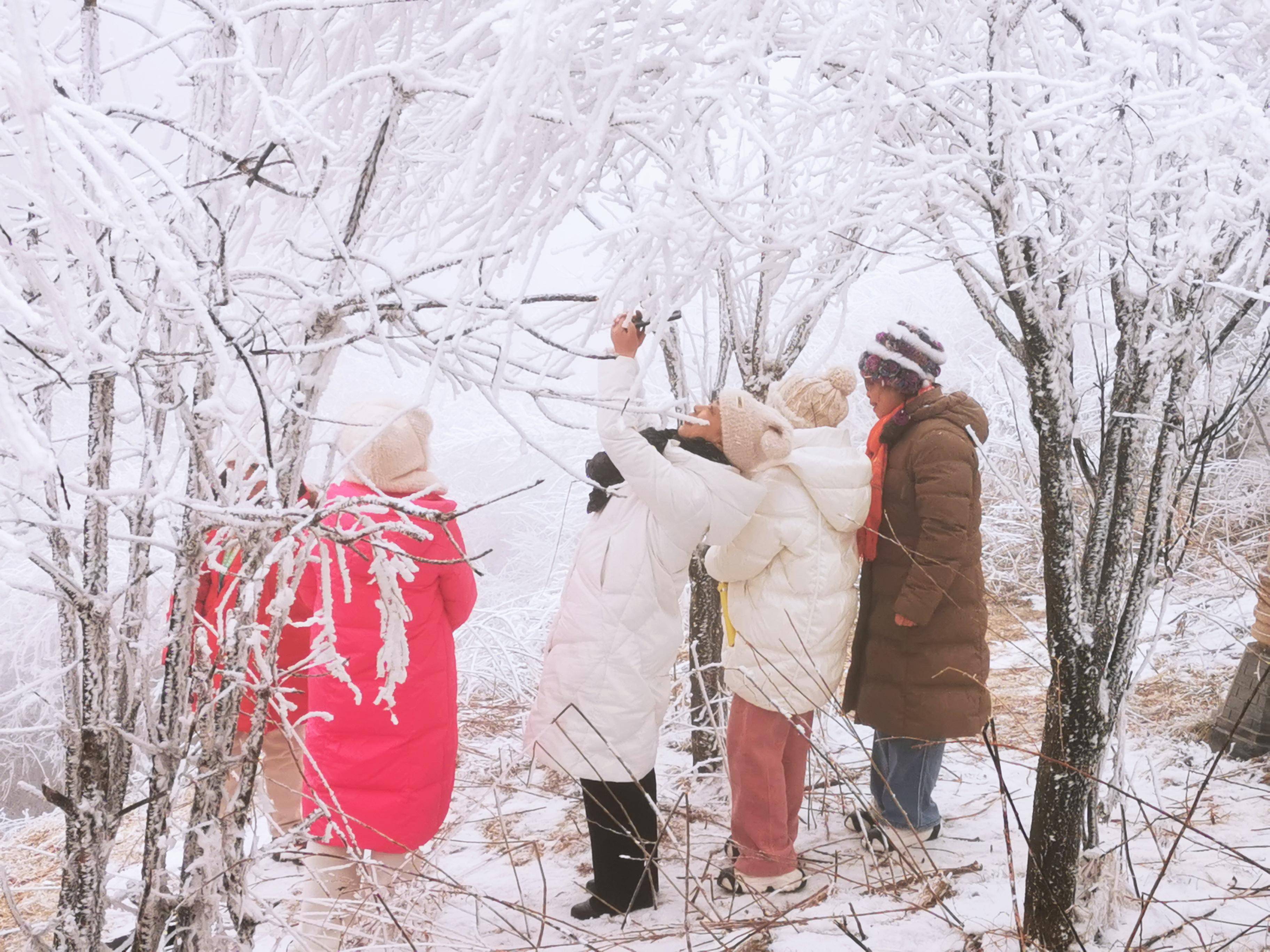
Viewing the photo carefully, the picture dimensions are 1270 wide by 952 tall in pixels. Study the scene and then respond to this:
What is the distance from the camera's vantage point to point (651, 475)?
229 centimetres

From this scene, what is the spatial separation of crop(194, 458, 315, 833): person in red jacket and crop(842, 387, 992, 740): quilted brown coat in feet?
5.49

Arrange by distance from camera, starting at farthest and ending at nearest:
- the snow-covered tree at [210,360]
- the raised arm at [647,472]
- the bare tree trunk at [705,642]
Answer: the bare tree trunk at [705,642]
the raised arm at [647,472]
the snow-covered tree at [210,360]

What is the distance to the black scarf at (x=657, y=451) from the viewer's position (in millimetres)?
2393

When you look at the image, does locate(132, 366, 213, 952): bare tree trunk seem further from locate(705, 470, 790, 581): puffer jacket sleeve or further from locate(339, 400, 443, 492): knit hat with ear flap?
locate(705, 470, 790, 581): puffer jacket sleeve

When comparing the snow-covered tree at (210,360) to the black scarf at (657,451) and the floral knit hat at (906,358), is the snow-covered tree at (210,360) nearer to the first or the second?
the black scarf at (657,451)

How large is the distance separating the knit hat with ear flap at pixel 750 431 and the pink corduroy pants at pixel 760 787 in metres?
0.73

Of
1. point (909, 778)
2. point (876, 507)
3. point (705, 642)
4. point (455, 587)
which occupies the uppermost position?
point (876, 507)

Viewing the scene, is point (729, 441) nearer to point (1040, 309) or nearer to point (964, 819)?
point (1040, 309)

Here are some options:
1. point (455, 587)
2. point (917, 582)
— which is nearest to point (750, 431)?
point (917, 582)

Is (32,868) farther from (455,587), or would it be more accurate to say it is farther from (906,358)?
(906,358)

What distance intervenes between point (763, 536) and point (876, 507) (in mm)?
443

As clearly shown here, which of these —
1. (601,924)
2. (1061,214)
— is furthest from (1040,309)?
(601,924)

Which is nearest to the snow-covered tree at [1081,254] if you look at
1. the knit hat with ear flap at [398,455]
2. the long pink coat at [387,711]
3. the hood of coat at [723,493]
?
the hood of coat at [723,493]

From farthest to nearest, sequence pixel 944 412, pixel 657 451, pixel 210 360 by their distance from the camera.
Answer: pixel 944 412 → pixel 657 451 → pixel 210 360
